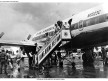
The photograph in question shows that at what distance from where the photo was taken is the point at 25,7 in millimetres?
11547

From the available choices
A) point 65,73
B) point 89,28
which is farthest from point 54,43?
point 89,28

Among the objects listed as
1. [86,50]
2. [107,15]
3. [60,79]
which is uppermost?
[107,15]

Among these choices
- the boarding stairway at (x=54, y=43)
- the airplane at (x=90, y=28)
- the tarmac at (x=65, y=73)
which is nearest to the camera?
the tarmac at (x=65, y=73)

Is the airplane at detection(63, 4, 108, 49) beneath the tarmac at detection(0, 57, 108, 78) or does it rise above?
above

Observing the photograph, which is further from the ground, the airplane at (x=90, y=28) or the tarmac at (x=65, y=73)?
the airplane at (x=90, y=28)

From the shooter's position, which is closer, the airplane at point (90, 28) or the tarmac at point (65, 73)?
the tarmac at point (65, 73)

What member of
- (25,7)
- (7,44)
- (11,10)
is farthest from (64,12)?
(7,44)

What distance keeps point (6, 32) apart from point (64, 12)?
4.29 meters

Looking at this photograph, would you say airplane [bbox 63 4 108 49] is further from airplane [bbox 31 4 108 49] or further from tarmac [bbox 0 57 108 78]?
tarmac [bbox 0 57 108 78]

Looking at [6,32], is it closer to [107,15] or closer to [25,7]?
[25,7]

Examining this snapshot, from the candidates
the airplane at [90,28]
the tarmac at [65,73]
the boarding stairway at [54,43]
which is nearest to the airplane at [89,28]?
the airplane at [90,28]

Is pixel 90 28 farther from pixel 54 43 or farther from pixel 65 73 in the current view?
pixel 65 73

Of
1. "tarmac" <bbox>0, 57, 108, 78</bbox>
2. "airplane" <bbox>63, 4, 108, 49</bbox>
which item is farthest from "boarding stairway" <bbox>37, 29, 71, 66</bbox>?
"airplane" <bbox>63, 4, 108, 49</bbox>

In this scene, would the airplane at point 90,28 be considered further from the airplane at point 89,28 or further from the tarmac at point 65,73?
the tarmac at point 65,73
